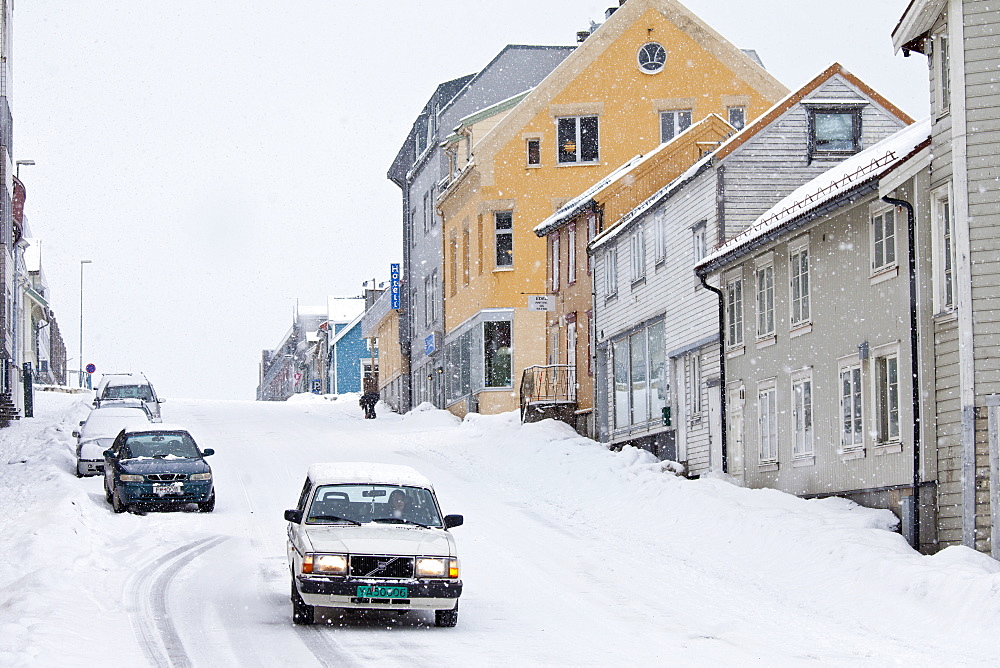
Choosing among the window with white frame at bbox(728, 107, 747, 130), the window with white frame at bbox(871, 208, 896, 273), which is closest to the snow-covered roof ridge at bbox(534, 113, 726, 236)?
the window with white frame at bbox(728, 107, 747, 130)

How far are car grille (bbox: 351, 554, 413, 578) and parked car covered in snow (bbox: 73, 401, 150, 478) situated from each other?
17319 mm

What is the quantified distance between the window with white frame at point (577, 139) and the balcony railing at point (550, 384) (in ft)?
28.0

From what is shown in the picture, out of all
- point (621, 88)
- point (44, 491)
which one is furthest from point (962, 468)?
point (621, 88)

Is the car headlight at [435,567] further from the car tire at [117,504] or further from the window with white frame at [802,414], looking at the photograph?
the car tire at [117,504]

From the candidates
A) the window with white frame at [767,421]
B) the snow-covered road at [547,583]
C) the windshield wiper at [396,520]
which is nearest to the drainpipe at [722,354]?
the snow-covered road at [547,583]

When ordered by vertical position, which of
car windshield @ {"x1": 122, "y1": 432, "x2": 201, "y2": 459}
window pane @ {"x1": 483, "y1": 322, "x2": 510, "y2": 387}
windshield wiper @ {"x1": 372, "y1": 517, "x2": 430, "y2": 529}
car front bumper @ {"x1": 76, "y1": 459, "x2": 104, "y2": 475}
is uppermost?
window pane @ {"x1": 483, "y1": 322, "x2": 510, "y2": 387}

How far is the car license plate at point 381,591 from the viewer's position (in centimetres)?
1310

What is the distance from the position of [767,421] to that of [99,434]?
15227 mm

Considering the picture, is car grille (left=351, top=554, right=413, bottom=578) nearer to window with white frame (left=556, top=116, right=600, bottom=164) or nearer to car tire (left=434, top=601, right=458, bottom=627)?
car tire (left=434, top=601, right=458, bottom=627)

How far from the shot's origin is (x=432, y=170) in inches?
2208

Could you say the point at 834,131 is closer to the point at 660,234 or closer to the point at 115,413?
the point at 660,234

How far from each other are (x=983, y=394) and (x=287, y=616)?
913 cm

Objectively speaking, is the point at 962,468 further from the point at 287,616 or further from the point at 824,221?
the point at 287,616

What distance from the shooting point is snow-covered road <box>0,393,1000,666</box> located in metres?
12.2
